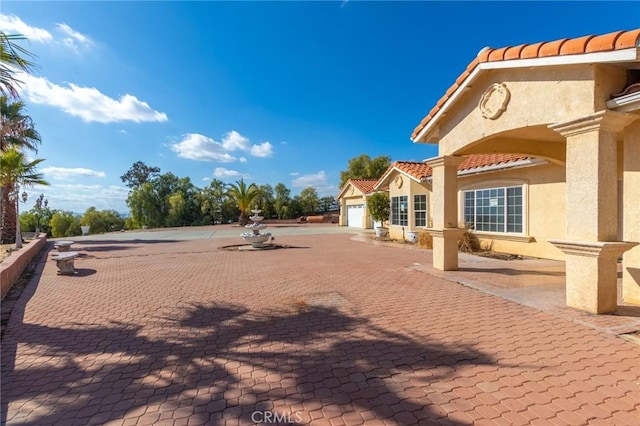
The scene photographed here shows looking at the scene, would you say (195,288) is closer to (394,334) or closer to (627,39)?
(394,334)

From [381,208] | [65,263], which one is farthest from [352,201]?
[65,263]

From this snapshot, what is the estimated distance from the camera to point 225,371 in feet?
12.0

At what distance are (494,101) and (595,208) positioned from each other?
305 centimetres

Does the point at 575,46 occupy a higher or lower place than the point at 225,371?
higher

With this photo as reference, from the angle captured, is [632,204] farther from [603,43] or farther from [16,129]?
[16,129]

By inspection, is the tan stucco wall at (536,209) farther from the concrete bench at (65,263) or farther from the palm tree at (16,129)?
the palm tree at (16,129)

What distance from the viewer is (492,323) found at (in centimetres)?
500

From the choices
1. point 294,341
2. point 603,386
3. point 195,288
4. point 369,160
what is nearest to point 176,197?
point 369,160

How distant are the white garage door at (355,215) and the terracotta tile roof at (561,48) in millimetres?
22373

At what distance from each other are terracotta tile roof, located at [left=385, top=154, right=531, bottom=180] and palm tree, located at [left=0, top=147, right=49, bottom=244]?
1990 cm

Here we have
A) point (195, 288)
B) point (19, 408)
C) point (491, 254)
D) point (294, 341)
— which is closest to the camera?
point (19, 408)

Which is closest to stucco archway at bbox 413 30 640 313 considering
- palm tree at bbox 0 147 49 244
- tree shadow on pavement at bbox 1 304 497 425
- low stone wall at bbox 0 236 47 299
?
tree shadow on pavement at bbox 1 304 497 425

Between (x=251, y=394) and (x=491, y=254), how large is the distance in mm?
11530

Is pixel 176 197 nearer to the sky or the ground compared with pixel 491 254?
nearer to the sky
